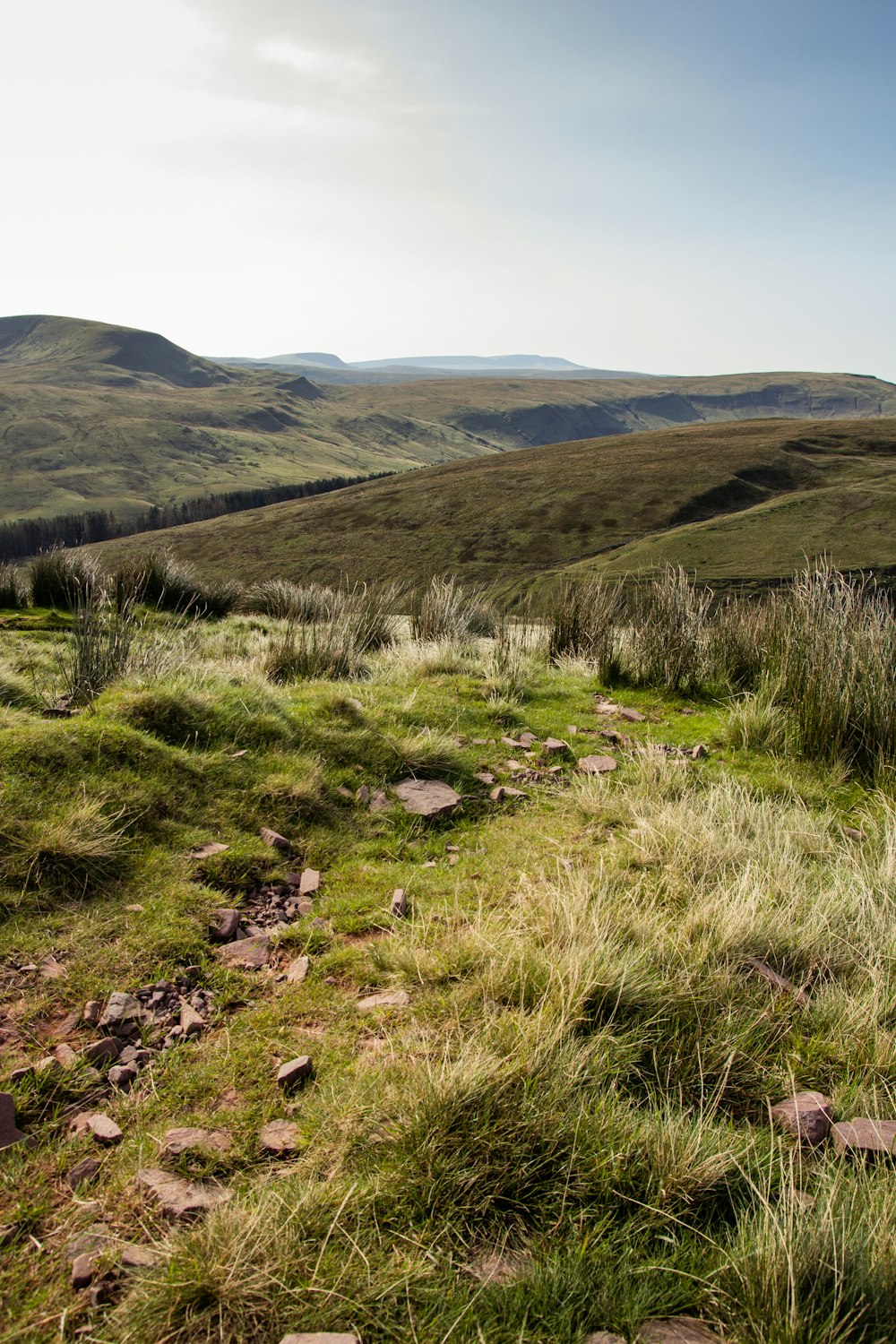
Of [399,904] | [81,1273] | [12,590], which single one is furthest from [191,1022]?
[12,590]

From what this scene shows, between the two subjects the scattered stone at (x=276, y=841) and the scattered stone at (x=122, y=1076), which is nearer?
the scattered stone at (x=122, y=1076)

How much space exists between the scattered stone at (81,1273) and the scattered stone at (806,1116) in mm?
1992

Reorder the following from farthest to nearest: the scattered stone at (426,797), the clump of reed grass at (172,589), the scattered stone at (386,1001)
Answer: the clump of reed grass at (172,589) → the scattered stone at (426,797) → the scattered stone at (386,1001)

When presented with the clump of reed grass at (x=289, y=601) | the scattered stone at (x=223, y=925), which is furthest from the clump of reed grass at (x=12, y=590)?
the scattered stone at (x=223, y=925)

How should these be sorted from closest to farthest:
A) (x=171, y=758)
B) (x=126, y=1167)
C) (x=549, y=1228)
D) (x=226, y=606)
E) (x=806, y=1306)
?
(x=806, y=1306) < (x=549, y=1228) < (x=126, y=1167) < (x=171, y=758) < (x=226, y=606)

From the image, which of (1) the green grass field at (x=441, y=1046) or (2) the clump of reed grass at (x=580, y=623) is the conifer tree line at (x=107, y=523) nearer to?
(2) the clump of reed grass at (x=580, y=623)

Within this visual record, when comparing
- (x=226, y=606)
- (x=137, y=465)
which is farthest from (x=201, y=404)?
(x=226, y=606)

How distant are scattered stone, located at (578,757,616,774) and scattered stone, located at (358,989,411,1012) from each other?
10.1ft

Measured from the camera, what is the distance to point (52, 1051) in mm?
2625

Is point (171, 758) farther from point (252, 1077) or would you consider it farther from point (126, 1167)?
point (126, 1167)

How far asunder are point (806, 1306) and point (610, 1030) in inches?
38.9

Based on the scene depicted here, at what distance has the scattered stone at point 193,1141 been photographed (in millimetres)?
2205

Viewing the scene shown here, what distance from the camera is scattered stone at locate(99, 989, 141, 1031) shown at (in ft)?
9.07

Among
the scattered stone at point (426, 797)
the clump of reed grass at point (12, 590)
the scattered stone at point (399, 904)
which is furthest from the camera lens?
the clump of reed grass at point (12, 590)
